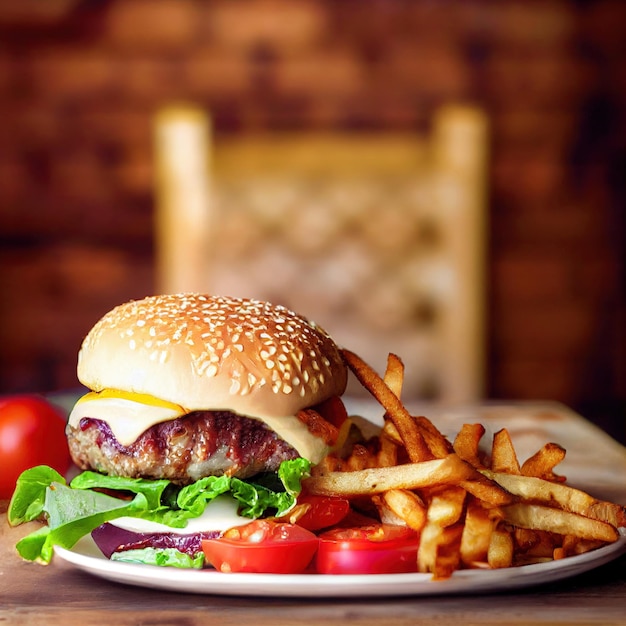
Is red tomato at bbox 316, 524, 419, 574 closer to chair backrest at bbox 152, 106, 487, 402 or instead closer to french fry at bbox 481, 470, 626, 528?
french fry at bbox 481, 470, 626, 528

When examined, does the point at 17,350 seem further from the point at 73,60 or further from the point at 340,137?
the point at 340,137

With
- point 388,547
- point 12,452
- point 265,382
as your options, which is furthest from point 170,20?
point 388,547

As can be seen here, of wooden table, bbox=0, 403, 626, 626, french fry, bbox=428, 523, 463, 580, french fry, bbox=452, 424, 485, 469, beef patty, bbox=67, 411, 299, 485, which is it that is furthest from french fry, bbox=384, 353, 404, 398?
wooden table, bbox=0, 403, 626, 626

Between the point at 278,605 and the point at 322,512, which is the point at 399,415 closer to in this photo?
the point at 322,512

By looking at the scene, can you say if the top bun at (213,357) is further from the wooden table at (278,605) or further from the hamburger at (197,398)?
the wooden table at (278,605)

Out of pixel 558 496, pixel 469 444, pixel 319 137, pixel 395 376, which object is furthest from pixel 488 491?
pixel 319 137

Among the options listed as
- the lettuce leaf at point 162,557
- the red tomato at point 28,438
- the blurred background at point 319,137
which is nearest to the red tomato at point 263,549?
the lettuce leaf at point 162,557
